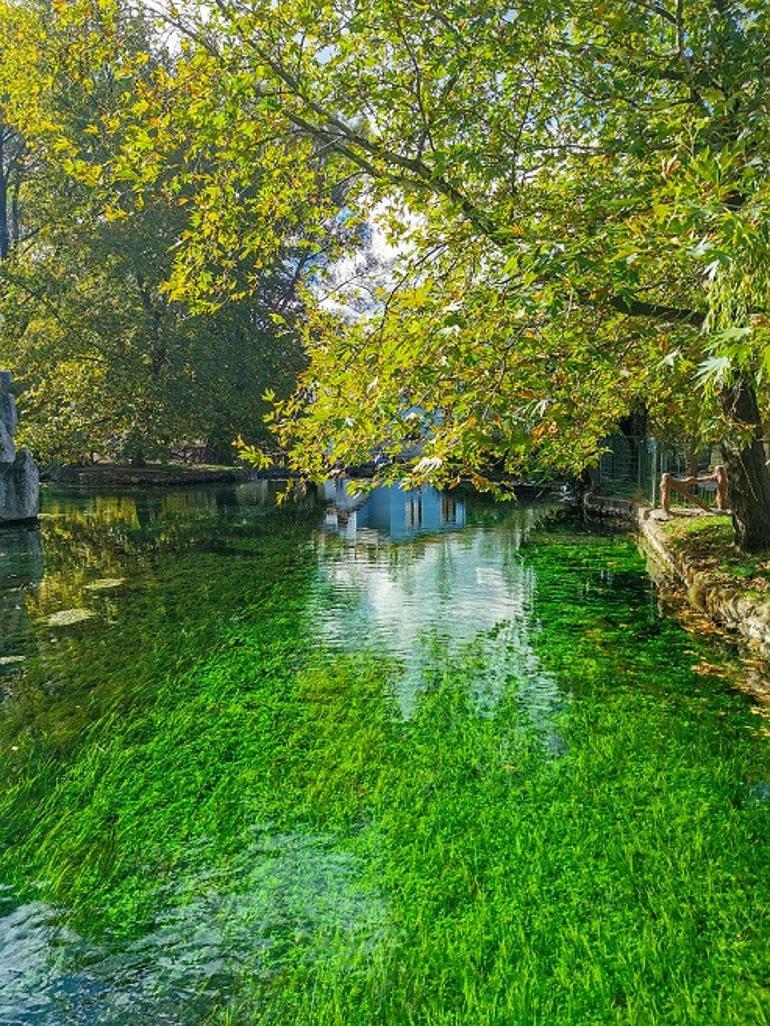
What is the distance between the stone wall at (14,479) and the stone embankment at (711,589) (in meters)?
16.2

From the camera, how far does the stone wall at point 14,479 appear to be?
1945 centimetres

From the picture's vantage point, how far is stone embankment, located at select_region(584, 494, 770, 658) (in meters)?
8.29

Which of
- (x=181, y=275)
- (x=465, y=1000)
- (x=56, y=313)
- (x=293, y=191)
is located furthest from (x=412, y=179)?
(x=56, y=313)

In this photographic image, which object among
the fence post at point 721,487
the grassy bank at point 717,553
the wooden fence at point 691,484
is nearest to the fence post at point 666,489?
the wooden fence at point 691,484

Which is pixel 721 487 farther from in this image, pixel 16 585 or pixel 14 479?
pixel 14 479

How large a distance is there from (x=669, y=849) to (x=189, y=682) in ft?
17.2

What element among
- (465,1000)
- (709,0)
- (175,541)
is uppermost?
(709,0)

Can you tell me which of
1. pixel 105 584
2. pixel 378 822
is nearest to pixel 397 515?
pixel 105 584

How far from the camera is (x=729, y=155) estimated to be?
3.77 metres

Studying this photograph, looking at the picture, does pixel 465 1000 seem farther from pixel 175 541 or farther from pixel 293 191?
pixel 175 541

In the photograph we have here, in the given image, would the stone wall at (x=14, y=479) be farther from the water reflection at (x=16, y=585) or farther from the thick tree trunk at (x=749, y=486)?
the thick tree trunk at (x=749, y=486)

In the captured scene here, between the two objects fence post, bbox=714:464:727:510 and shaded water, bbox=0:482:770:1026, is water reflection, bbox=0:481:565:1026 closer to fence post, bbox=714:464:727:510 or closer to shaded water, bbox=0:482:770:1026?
shaded water, bbox=0:482:770:1026

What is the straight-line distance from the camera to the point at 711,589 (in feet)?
32.7

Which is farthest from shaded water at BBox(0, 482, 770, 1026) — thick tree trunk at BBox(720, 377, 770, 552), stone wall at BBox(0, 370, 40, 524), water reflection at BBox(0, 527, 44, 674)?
stone wall at BBox(0, 370, 40, 524)
